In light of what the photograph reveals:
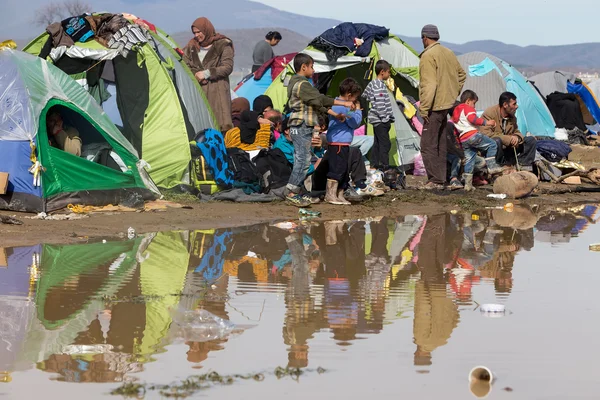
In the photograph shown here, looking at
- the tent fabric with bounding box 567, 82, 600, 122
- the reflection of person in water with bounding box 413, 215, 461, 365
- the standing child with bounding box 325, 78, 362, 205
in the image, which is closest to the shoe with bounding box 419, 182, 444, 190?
the standing child with bounding box 325, 78, 362, 205

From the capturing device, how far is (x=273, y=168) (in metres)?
13.3

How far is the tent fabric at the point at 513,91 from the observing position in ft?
71.1

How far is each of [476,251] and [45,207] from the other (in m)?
4.60

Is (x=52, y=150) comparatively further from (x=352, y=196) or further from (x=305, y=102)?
(x=352, y=196)

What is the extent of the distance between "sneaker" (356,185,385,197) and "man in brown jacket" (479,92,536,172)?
2.51 meters

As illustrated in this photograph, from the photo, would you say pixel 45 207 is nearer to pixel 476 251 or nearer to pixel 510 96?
pixel 476 251

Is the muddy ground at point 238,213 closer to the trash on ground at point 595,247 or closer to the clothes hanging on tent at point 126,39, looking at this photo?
the clothes hanging on tent at point 126,39

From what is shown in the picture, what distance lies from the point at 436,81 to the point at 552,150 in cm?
323

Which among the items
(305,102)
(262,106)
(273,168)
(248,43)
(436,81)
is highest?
(248,43)

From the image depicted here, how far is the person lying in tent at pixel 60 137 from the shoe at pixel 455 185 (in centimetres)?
520

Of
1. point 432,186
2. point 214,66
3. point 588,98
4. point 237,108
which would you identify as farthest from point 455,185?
point 588,98

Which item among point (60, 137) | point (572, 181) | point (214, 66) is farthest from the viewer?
point (572, 181)

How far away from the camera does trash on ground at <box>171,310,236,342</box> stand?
20.6 ft

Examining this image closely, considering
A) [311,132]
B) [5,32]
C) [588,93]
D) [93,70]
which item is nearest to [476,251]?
[311,132]
